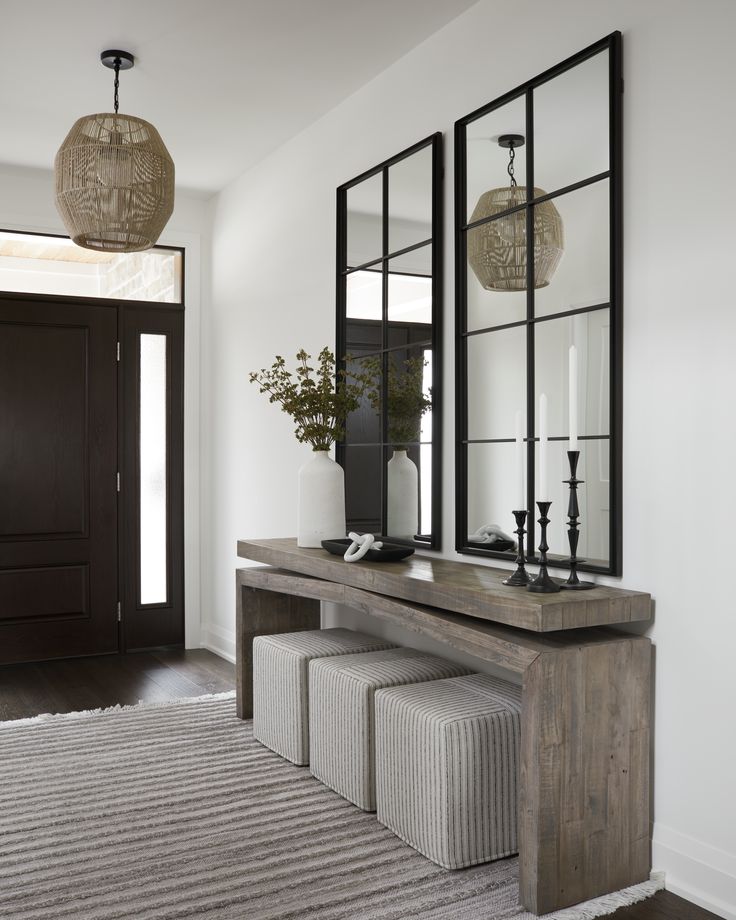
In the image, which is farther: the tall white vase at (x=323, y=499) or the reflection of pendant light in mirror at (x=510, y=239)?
the tall white vase at (x=323, y=499)

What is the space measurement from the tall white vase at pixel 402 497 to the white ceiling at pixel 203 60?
1575 millimetres

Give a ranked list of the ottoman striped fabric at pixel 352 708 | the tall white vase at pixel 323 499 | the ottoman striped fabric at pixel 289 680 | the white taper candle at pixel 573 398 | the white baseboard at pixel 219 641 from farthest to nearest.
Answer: the white baseboard at pixel 219 641 → the tall white vase at pixel 323 499 → the ottoman striped fabric at pixel 289 680 → the ottoman striped fabric at pixel 352 708 → the white taper candle at pixel 573 398

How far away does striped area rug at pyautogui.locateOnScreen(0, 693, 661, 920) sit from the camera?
218cm

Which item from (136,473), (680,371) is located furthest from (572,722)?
(136,473)

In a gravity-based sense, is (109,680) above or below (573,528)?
below

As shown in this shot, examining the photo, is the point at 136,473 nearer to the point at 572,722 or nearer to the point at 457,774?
the point at 457,774

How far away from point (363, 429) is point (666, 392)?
5.08 ft

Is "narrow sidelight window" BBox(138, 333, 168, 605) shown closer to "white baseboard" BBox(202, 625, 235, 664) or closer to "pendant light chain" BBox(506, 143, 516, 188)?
"white baseboard" BBox(202, 625, 235, 664)

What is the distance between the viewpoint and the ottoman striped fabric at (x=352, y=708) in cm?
275

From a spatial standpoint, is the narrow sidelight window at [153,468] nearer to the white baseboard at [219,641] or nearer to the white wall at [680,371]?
the white baseboard at [219,641]

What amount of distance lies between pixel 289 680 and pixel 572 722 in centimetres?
132

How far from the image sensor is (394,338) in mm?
3426

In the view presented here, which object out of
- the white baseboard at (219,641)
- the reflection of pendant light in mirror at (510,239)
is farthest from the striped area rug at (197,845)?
the reflection of pendant light in mirror at (510,239)

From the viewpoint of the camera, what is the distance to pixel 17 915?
213 centimetres
